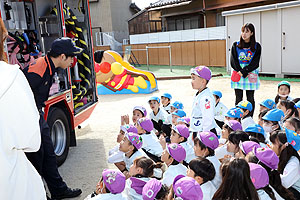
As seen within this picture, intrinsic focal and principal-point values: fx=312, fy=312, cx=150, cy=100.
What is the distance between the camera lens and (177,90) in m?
10.7

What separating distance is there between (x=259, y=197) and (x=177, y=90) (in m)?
8.38

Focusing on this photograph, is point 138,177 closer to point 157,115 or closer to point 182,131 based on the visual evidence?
point 182,131

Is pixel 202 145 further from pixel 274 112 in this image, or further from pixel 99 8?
pixel 99 8

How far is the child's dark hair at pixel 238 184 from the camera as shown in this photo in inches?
89.4

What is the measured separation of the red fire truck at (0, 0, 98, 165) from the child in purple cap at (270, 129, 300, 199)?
112 inches

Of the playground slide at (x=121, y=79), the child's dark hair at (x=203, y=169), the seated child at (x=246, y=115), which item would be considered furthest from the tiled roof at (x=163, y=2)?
the child's dark hair at (x=203, y=169)

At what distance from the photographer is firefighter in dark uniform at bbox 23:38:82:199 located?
324 centimetres

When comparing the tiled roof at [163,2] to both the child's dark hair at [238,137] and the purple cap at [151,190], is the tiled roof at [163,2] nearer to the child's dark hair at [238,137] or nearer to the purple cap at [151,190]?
the child's dark hair at [238,137]

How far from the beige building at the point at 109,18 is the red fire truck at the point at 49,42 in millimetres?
20909

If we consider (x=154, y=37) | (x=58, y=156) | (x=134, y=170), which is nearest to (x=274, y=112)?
(x=134, y=170)

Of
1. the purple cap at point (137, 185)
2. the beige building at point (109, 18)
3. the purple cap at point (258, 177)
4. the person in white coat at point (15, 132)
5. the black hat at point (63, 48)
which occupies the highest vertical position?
the beige building at point (109, 18)

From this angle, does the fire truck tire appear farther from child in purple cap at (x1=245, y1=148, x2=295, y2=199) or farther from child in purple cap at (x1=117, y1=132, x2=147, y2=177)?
child in purple cap at (x1=245, y1=148, x2=295, y2=199)

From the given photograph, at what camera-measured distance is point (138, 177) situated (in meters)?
2.96

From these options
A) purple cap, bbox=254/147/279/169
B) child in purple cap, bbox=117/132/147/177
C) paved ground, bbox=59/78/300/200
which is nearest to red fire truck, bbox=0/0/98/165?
paved ground, bbox=59/78/300/200
